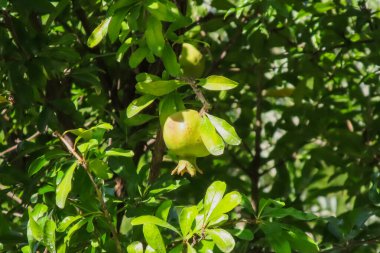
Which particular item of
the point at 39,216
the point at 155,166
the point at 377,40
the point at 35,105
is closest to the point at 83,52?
the point at 35,105

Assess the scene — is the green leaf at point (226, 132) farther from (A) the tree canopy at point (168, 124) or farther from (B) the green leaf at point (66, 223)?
(B) the green leaf at point (66, 223)

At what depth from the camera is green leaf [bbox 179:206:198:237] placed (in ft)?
3.42

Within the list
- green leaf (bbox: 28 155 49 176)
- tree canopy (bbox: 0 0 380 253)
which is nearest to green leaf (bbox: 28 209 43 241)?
tree canopy (bbox: 0 0 380 253)

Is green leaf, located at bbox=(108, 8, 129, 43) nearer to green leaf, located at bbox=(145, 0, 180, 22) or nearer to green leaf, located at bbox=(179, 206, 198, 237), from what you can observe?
green leaf, located at bbox=(145, 0, 180, 22)

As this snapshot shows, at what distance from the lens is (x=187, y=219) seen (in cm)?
105

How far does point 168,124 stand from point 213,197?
0.48 ft

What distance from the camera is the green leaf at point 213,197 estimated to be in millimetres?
1062

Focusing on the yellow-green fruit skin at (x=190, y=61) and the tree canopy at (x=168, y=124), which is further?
the yellow-green fruit skin at (x=190, y=61)

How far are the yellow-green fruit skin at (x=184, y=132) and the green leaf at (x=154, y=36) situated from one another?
119 mm

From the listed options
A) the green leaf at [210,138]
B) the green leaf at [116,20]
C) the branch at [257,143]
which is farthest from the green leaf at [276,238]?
the branch at [257,143]

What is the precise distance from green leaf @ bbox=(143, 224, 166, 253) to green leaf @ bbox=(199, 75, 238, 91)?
25cm

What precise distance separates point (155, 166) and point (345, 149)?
0.83 m

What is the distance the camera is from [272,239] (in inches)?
44.4

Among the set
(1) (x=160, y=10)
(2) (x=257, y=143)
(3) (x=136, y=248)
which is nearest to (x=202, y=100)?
(1) (x=160, y=10)
